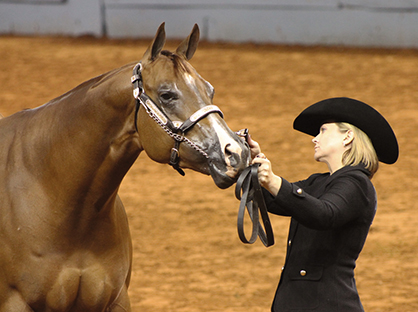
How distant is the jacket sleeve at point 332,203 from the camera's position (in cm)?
249

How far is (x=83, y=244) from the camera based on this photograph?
8.80ft

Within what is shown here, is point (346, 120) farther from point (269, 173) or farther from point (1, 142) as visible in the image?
point (1, 142)

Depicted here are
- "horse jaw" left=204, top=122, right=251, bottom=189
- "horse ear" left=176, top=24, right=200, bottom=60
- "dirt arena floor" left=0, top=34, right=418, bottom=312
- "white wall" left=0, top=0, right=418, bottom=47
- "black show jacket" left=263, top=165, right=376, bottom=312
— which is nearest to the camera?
"horse jaw" left=204, top=122, right=251, bottom=189

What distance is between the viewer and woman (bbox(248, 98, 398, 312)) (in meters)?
2.62

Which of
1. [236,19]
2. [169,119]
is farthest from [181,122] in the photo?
[236,19]

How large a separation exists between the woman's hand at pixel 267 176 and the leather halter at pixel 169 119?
0.23 metres

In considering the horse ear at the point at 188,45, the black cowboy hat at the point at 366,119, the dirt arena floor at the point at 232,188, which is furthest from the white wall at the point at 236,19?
the horse ear at the point at 188,45

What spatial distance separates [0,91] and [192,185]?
5.28 meters

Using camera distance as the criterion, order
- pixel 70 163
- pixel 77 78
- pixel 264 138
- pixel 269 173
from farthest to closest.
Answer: pixel 77 78 < pixel 264 138 < pixel 70 163 < pixel 269 173

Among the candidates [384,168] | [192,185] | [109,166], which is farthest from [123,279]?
[384,168]

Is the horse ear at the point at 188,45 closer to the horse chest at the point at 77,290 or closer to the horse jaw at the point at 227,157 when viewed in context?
the horse jaw at the point at 227,157

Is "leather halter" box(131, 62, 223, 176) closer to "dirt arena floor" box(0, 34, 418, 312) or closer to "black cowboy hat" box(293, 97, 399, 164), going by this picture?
"black cowboy hat" box(293, 97, 399, 164)

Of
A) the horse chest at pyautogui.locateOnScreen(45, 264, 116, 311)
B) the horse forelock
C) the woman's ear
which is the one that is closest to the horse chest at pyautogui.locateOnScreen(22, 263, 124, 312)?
the horse chest at pyautogui.locateOnScreen(45, 264, 116, 311)

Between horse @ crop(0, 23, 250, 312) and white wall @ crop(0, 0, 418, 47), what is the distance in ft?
38.0
